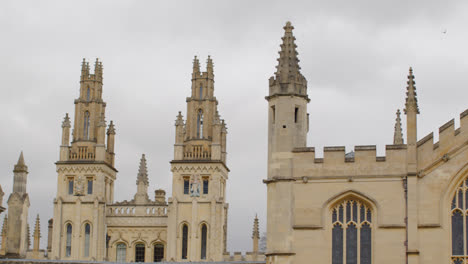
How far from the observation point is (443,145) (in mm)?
30266

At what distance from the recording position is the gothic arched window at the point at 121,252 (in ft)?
231

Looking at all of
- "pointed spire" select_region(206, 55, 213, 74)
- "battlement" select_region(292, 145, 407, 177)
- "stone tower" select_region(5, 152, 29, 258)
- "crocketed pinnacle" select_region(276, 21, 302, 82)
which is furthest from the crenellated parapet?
"pointed spire" select_region(206, 55, 213, 74)

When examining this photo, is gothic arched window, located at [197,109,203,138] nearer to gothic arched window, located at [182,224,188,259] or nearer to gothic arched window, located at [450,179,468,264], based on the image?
gothic arched window, located at [182,224,188,259]

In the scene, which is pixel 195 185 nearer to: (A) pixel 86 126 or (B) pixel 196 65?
(B) pixel 196 65

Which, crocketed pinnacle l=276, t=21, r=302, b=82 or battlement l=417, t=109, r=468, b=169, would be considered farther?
crocketed pinnacle l=276, t=21, r=302, b=82

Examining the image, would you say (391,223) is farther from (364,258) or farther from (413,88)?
(413,88)

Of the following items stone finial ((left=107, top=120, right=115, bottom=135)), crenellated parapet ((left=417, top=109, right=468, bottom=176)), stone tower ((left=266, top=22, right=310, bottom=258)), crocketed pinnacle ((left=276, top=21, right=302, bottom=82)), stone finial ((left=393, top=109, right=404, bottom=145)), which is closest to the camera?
crenellated parapet ((left=417, top=109, right=468, bottom=176))

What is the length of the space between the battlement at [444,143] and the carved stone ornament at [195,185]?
1539 inches

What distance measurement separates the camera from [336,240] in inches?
1211

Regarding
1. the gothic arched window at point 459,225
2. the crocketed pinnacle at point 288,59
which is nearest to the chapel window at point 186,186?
the crocketed pinnacle at point 288,59

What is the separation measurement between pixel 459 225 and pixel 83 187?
145ft

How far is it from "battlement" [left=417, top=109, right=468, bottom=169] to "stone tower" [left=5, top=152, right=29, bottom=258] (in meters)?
16.4

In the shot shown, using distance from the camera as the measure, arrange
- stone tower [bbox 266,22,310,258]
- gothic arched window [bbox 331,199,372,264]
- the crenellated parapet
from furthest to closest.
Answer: stone tower [bbox 266,22,310,258] < gothic arched window [bbox 331,199,372,264] < the crenellated parapet

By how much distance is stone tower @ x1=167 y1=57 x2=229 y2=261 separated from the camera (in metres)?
67.4
